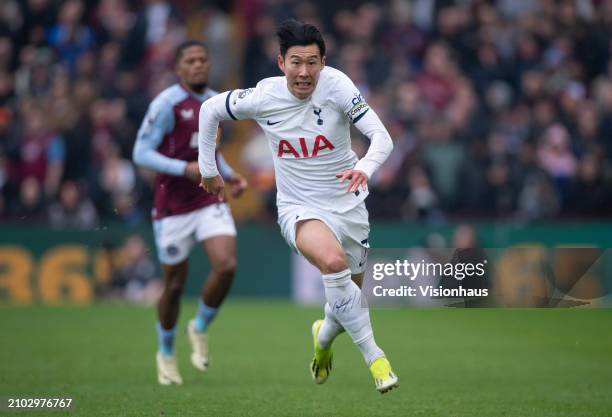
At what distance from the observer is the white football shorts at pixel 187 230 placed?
34.8 feet

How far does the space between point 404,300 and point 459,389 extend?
3.03 feet

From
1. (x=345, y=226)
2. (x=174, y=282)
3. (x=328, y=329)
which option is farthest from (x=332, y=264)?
(x=174, y=282)

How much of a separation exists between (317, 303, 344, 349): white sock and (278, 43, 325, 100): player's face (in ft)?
5.66

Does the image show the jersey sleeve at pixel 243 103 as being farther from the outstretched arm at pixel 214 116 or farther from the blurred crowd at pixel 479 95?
the blurred crowd at pixel 479 95

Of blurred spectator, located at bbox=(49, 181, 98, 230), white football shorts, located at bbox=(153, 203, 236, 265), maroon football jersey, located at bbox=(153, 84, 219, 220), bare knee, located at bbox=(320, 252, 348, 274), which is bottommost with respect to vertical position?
blurred spectator, located at bbox=(49, 181, 98, 230)

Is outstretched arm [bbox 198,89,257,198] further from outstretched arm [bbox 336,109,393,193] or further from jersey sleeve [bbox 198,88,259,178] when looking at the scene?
outstretched arm [bbox 336,109,393,193]

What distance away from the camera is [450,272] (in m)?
8.20

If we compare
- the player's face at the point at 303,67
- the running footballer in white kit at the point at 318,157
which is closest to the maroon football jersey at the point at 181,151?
the running footballer in white kit at the point at 318,157

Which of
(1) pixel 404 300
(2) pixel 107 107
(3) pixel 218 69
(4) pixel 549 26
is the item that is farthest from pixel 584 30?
(1) pixel 404 300

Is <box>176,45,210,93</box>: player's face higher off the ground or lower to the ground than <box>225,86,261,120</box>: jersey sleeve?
higher

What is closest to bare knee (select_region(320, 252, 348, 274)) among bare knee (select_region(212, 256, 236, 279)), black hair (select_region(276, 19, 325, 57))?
black hair (select_region(276, 19, 325, 57))

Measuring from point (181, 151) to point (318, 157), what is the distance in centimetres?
263

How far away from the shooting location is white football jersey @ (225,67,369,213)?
27.1 feet

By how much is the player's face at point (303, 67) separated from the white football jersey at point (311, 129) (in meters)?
0.13
